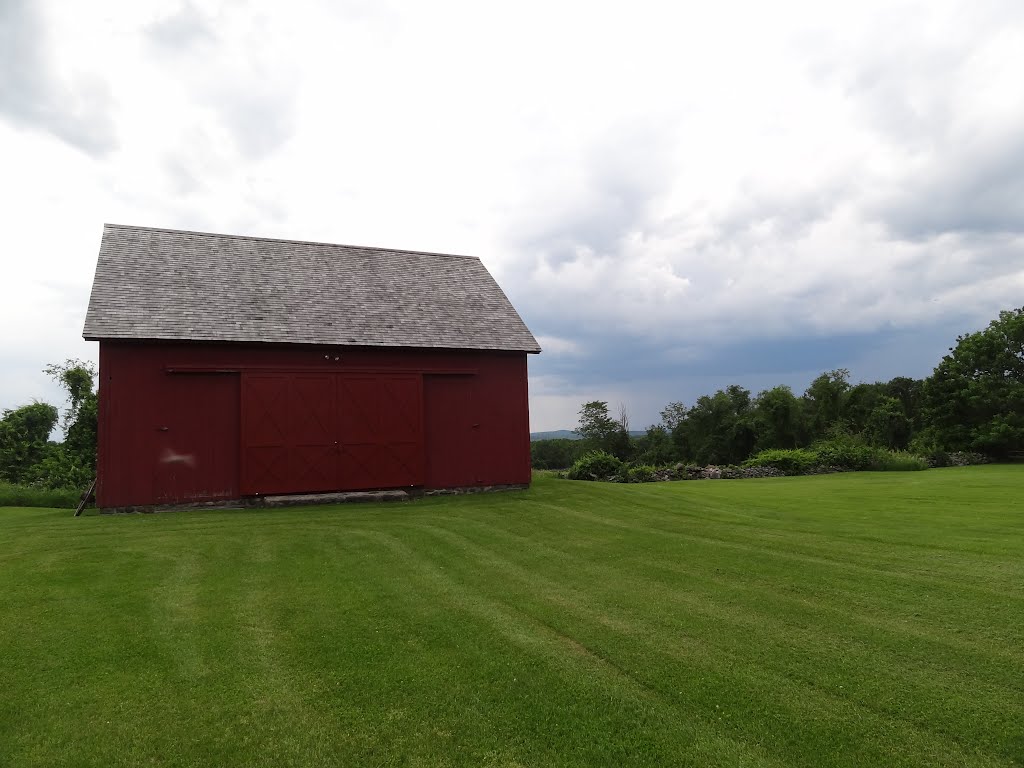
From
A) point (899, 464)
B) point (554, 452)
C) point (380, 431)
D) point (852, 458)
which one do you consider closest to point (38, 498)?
point (380, 431)

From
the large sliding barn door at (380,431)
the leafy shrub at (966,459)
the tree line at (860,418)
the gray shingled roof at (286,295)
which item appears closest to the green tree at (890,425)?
the tree line at (860,418)

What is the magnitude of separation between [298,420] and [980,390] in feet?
101

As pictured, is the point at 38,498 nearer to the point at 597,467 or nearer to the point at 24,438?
the point at 24,438

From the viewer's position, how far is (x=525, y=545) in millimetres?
9320

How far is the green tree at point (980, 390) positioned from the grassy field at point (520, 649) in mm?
22972

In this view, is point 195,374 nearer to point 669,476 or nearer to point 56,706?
point 56,706

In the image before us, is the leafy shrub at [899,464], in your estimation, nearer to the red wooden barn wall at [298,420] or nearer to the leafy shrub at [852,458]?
the leafy shrub at [852,458]

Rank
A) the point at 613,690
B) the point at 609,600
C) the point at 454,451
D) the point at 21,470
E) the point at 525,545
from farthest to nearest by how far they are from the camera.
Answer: the point at 21,470, the point at 454,451, the point at 525,545, the point at 609,600, the point at 613,690

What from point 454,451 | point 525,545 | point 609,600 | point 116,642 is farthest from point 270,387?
point 609,600

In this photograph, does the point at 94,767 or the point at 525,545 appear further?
the point at 525,545

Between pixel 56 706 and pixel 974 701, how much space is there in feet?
20.1

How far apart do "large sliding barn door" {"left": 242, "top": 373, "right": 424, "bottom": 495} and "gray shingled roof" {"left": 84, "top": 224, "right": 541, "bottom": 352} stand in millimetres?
1064

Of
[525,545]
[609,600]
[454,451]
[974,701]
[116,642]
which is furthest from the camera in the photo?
[454,451]

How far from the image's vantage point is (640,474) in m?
21.6
